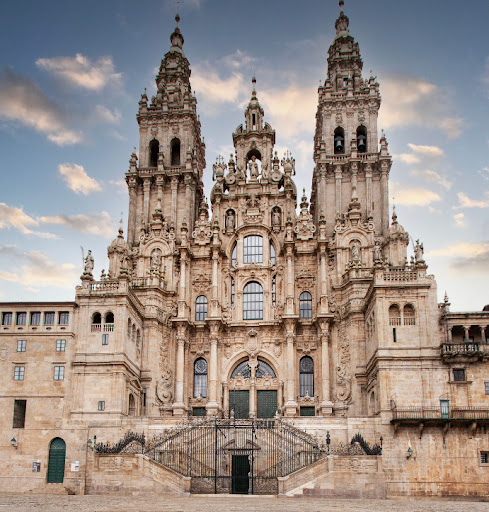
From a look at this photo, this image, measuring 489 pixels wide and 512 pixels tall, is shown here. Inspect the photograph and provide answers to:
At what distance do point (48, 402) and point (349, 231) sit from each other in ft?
87.3

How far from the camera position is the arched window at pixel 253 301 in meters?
55.9

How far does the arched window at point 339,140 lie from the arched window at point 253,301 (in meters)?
14.4

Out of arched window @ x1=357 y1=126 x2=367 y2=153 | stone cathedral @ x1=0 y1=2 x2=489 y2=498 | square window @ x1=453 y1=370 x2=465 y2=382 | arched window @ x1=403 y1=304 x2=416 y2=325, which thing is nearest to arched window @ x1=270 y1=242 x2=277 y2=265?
stone cathedral @ x1=0 y1=2 x2=489 y2=498

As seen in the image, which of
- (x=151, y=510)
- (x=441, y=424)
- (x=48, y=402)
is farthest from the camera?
(x=48, y=402)

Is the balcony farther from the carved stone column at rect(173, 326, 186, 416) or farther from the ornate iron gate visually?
the carved stone column at rect(173, 326, 186, 416)

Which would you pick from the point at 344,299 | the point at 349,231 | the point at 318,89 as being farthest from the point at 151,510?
the point at 318,89

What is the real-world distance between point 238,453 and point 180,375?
12.1 metres

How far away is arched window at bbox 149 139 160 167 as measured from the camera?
62537mm

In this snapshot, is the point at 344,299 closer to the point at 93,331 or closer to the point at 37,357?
the point at 93,331

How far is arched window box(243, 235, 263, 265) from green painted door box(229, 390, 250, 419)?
1071 cm

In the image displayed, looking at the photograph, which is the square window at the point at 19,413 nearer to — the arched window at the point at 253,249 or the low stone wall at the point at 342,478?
the low stone wall at the point at 342,478

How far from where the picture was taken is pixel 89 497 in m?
38.6

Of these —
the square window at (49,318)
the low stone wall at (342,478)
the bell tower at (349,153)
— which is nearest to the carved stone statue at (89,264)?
the square window at (49,318)

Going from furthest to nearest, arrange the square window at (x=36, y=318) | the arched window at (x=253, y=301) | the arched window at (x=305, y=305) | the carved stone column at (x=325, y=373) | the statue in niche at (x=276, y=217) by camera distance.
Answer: the statue in niche at (x=276, y=217) → the arched window at (x=253, y=301) → the arched window at (x=305, y=305) → the carved stone column at (x=325, y=373) → the square window at (x=36, y=318)
